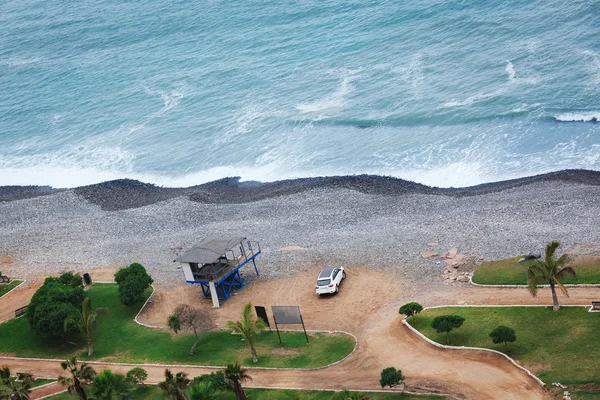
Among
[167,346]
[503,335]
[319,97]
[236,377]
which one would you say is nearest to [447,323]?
[503,335]

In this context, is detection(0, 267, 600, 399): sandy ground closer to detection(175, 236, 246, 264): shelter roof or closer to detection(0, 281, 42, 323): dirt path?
detection(0, 281, 42, 323): dirt path

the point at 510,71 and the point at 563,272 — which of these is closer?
the point at 563,272

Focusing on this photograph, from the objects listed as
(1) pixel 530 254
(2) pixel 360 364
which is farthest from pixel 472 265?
(2) pixel 360 364

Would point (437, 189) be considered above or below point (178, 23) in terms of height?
below

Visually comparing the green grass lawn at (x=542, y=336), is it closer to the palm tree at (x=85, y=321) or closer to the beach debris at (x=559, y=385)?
the beach debris at (x=559, y=385)

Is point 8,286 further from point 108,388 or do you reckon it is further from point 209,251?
point 108,388

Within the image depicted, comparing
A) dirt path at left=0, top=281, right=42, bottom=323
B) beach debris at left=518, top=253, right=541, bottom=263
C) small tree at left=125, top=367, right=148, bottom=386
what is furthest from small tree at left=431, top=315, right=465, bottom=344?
dirt path at left=0, top=281, right=42, bottom=323

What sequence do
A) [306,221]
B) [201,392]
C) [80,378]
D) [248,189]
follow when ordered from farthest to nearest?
[248,189], [306,221], [80,378], [201,392]

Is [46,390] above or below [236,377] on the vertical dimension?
below

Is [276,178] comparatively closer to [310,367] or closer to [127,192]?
[127,192]
